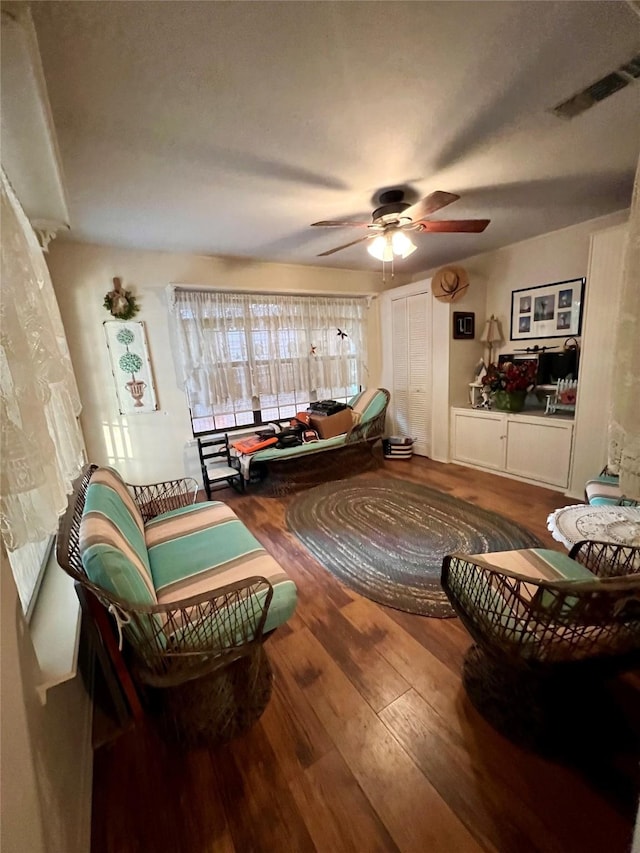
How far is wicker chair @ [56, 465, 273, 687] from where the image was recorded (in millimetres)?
1080

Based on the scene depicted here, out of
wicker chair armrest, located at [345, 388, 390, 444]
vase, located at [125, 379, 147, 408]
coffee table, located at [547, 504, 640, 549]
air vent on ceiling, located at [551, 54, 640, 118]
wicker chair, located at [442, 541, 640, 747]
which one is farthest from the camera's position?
wicker chair armrest, located at [345, 388, 390, 444]

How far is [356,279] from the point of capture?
172 inches

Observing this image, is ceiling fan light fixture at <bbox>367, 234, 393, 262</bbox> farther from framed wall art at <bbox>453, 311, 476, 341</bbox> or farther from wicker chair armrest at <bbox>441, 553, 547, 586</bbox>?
wicker chair armrest at <bbox>441, 553, 547, 586</bbox>

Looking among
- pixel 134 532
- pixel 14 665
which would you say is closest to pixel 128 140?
pixel 134 532

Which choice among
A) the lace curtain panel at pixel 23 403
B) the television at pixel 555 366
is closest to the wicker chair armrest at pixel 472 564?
the lace curtain panel at pixel 23 403

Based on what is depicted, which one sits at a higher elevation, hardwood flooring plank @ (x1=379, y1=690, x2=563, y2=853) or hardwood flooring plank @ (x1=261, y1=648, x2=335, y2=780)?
hardwood flooring plank @ (x1=261, y1=648, x2=335, y2=780)

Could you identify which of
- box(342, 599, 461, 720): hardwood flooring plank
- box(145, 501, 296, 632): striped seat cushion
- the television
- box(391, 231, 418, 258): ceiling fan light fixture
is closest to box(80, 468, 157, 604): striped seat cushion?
box(145, 501, 296, 632): striped seat cushion

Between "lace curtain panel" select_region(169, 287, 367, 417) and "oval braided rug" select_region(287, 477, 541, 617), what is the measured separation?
1.43 meters

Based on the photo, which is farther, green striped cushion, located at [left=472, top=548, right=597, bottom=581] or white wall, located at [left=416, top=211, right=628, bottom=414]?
white wall, located at [left=416, top=211, right=628, bottom=414]

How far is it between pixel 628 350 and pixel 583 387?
2.69 meters

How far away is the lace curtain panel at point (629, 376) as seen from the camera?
0.63 meters

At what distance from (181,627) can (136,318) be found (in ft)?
9.68

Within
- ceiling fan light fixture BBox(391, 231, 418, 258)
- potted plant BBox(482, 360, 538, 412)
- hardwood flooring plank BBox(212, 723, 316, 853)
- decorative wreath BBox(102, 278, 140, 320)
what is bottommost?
hardwood flooring plank BBox(212, 723, 316, 853)

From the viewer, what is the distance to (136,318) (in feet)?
10.5
